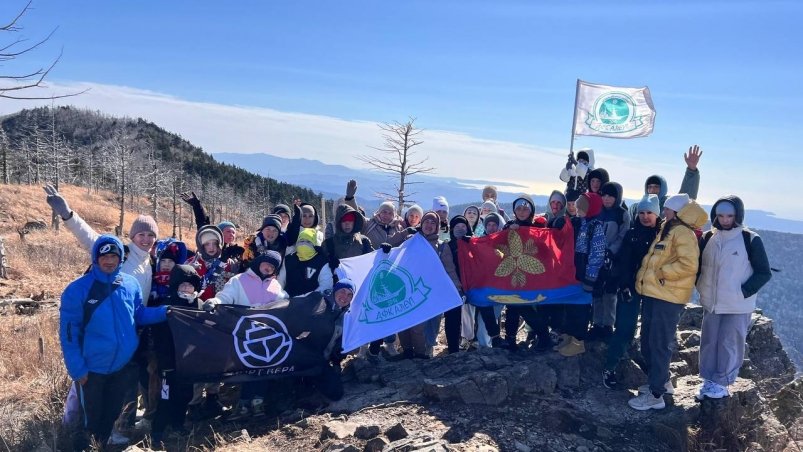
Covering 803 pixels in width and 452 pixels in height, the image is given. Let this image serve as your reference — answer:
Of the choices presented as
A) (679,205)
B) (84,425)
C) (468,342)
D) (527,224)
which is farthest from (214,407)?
(679,205)

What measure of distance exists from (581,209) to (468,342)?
10.9 feet

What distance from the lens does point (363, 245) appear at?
26.7ft

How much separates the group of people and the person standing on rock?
0.01 meters

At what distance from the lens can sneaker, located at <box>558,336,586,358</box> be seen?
305 inches

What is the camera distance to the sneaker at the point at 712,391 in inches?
264

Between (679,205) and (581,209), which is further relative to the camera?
(581,209)

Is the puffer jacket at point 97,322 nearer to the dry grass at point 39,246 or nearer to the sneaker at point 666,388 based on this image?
the sneaker at point 666,388

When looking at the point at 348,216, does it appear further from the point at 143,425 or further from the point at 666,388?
the point at 666,388

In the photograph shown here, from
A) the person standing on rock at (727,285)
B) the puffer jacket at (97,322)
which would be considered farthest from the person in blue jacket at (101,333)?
the person standing on rock at (727,285)

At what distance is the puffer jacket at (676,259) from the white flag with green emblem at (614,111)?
736 centimetres

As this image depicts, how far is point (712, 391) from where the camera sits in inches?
266

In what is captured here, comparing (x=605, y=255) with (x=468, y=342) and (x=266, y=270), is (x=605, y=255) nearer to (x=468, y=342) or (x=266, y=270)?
(x=468, y=342)

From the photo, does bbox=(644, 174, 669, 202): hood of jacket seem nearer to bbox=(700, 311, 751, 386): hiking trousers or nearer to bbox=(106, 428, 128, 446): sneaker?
bbox=(700, 311, 751, 386): hiking trousers

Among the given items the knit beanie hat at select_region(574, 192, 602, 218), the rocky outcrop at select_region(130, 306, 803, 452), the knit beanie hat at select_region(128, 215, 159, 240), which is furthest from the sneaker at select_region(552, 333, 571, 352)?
the knit beanie hat at select_region(128, 215, 159, 240)
